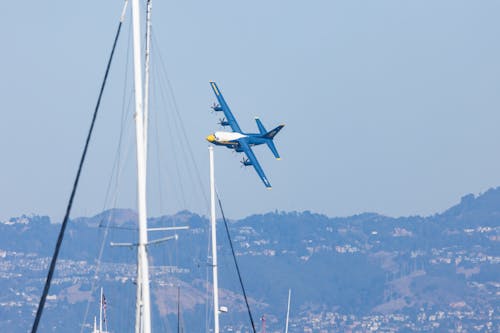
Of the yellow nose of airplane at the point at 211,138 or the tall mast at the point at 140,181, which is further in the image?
the yellow nose of airplane at the point at 211,138

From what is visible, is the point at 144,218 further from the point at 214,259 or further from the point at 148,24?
the point at 214,259

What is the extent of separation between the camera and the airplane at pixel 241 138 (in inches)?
3757

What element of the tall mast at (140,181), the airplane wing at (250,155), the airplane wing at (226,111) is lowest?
the tall mast at (140,181)

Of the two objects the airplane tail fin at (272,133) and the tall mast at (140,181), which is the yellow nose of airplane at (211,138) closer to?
the airplane tail fin at (272,133)

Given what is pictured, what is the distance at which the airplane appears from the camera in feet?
313

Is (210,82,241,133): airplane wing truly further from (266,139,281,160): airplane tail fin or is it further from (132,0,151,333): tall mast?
(132,0,151,333): tall mast

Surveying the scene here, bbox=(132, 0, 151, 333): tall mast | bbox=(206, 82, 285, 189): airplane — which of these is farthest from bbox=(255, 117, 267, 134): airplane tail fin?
bbox=(132, 0, 151, 333): tall mast

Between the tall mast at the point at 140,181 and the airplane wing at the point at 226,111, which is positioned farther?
the airplane wing at the point at 226,111

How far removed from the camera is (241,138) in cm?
9775

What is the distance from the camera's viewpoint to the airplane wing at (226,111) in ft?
327

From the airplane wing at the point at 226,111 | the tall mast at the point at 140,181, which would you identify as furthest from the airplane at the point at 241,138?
the tall mast at the point at 140,181

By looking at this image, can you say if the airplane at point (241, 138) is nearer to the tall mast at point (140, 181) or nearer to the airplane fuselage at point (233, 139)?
the airplane fuselage at point (233, 139)

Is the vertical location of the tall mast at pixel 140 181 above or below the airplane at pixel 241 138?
below

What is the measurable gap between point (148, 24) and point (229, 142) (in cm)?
4329
